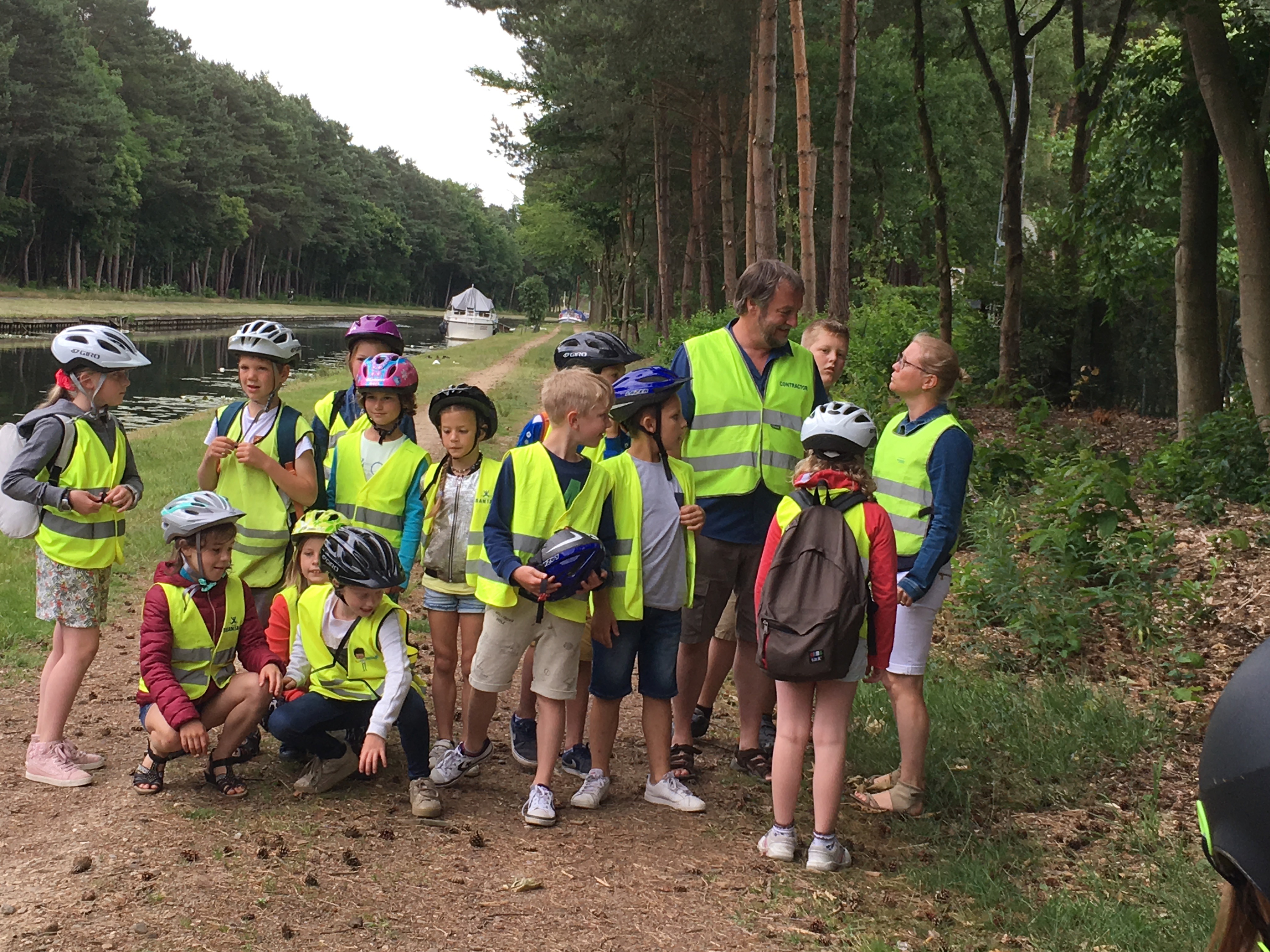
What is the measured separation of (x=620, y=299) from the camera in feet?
195

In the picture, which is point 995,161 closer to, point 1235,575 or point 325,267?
point 1235,575

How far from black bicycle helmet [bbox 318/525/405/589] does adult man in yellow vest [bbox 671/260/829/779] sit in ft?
4.68

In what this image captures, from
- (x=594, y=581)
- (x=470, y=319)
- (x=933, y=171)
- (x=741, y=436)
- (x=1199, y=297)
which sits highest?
(x=470, y=319)

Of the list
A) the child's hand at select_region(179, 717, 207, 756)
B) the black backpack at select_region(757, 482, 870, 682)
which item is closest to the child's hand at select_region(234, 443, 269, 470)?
the child's hand at select_region(179, 717, 207, 756)

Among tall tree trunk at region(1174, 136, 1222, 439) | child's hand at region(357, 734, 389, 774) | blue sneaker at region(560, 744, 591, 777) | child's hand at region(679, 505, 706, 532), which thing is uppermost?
tall tree trunk at region(1174, 136, 1222, 439)

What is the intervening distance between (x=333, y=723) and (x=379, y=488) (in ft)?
3.85

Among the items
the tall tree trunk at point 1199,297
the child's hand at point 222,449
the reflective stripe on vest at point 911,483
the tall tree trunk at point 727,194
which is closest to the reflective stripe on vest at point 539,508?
the reflective stripe on vest at point 911,483

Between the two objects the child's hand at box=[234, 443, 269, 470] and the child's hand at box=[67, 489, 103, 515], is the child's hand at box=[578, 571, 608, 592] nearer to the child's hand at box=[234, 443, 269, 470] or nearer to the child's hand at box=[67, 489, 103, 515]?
the child's hand at box=[234, 443, 269, 470]

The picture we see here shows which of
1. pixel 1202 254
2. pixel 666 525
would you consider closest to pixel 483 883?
pixel 666 525

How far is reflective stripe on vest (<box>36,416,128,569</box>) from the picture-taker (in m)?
5.34

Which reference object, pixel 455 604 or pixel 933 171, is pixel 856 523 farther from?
pixel 933 171

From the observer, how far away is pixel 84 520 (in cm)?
536

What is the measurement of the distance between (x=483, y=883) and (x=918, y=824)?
191cm

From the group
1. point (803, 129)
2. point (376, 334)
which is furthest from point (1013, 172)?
point (376, 334)
